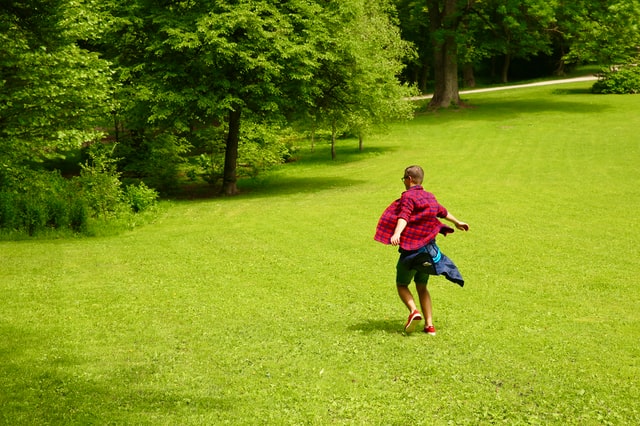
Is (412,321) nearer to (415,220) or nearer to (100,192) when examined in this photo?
(415,220)

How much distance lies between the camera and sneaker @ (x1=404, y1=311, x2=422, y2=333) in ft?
31.3

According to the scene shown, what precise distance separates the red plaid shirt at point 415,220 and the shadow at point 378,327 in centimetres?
137

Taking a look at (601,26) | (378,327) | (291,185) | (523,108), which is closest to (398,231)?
(378,327)

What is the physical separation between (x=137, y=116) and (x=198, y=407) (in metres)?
21.3

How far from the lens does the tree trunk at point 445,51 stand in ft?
161

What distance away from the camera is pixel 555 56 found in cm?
7419

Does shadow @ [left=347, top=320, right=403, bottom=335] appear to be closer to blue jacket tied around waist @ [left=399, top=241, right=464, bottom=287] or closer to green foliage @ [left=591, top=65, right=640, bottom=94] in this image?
blue jacket tied around waist @ [left=399, top=241, right=464, bottom=287]

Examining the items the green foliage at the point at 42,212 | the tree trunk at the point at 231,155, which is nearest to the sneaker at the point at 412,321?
the green foliage at the point at 42,212

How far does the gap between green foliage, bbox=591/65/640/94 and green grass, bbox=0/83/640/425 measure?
105 feet

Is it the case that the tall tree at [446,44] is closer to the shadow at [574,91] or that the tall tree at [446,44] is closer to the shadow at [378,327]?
the shadow at [574,91]

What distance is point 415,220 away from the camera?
946cm

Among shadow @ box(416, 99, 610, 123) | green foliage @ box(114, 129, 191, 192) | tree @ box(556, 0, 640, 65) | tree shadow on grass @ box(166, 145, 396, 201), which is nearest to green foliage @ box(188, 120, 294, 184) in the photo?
tree shadow on grass @ box(166, 145, 396, 201)

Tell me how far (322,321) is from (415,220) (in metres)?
2.33

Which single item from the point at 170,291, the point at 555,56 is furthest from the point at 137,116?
the point at 555,56
